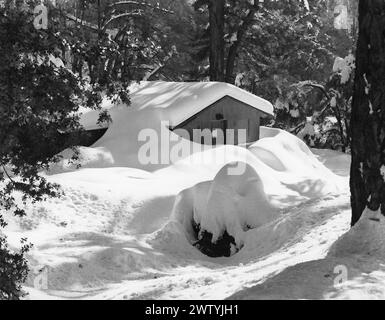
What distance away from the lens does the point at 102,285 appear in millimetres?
9781

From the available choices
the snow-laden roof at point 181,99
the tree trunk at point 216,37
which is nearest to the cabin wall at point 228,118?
the snow-laden roof at point 181,99

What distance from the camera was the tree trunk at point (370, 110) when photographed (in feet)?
26.1

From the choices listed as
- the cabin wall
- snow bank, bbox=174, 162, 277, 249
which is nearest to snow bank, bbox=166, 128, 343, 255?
snow bank, bbox=174, 162, 277, 249

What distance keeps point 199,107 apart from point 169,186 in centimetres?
572

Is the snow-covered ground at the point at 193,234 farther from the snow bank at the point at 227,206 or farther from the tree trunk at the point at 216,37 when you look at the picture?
the tree trunk at the point at 216,37

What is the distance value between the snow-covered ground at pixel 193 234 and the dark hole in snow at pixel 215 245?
0.38 feet

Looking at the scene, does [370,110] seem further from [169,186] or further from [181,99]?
[181,99]

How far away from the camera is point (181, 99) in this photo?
20.9m

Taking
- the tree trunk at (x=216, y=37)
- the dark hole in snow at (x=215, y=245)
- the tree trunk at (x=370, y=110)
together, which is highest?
the tree trunk at (x=216, y=37)

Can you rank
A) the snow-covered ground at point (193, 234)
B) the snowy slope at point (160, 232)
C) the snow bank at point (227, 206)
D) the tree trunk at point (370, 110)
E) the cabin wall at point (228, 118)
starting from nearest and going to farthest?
1. the snow-covered ground at point (193, 234)
2. the tree trunk at point (370, 110)
3. the snowy slope at point (160, 232)
4. the snow bank at point (227, 206)
5. the cabin wall at point (228, 118)

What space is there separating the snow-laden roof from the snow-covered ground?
235 cm

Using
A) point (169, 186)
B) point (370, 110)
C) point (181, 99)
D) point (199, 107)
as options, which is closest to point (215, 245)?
point (169, 186)
